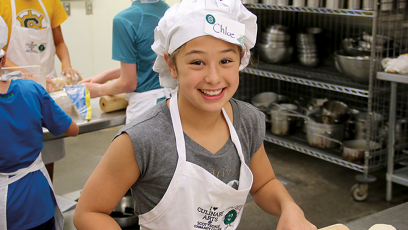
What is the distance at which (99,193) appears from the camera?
1002 mm

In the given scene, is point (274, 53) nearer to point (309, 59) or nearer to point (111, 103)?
point (309, 59)

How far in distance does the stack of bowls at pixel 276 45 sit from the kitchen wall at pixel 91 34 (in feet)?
4.61

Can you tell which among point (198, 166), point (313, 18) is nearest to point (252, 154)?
point (198, 166)

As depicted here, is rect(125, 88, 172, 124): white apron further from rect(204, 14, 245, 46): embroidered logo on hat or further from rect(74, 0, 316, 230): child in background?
rect(204, 14, 245, 46): embroidered logo on hat

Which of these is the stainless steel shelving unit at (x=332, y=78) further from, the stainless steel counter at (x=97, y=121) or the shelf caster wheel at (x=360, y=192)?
the stainless steel counter at (x=97, y=121)

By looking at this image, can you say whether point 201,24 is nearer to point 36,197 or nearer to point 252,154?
point 252,154

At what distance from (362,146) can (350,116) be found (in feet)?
0.79

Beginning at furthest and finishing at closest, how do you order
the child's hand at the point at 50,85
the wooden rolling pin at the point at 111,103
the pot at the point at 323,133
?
the pot at the point at 323,133 → the wooden rolling pin at the point at 111,103 → the child's hand at the point at 50,85

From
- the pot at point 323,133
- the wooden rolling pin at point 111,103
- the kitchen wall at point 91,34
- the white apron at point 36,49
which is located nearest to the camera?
the wooden rolling pin at point 111,103

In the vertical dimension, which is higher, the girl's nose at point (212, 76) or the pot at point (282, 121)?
the girl's nose at point (212, 76)

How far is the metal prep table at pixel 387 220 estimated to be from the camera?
3.57ft

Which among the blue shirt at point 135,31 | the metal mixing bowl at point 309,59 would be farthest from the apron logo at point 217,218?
the metal mixing bowl at point 309,59

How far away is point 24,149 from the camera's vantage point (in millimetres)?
1621

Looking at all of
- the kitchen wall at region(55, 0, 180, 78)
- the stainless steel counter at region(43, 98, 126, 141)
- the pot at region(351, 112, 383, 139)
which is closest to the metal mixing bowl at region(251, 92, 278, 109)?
the pot at region(351, 112, 383, 139)
